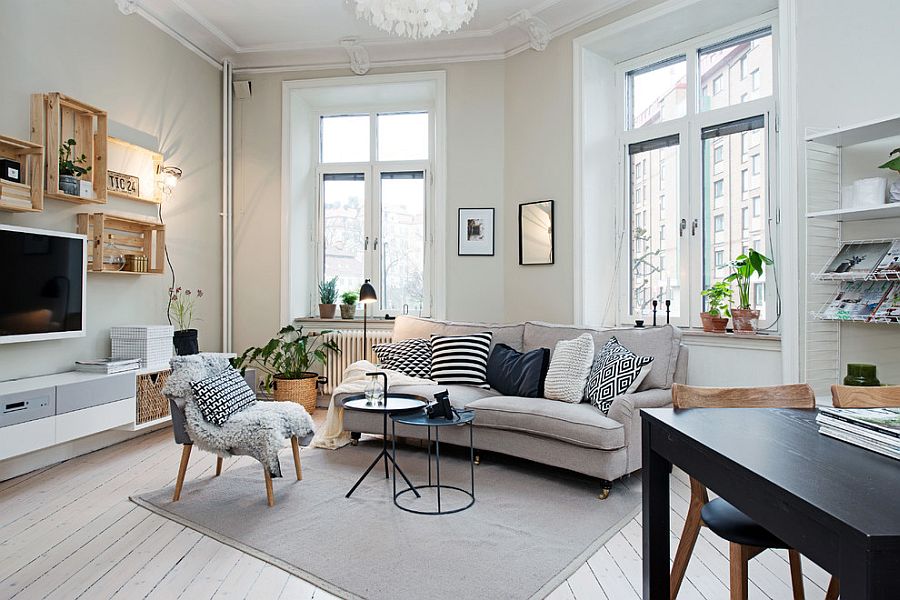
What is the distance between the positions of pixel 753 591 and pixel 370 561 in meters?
1.42

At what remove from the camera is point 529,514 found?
2.83 m

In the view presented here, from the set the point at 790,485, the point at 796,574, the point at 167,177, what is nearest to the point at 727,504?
the point at 796,574

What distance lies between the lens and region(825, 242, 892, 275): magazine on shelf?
2.84 meters

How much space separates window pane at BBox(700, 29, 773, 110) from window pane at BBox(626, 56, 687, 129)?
15cm

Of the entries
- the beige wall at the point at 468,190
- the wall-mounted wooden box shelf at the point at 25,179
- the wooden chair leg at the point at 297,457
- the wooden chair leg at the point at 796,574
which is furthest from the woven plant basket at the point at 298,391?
the wooden chair leg at the point at 796,574

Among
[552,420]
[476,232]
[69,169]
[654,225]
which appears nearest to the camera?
[552,420]

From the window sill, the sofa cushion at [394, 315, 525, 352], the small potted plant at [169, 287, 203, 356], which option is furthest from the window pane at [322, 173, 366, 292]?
the window sill

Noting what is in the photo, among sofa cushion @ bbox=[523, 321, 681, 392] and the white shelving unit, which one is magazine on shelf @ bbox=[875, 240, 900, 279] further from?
sofa cushion @ bbox=[523, 321, 681, 392]

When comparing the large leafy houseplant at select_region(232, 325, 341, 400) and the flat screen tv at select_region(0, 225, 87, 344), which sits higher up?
the flat screen tv at select_region(0, 225, 87, 344)

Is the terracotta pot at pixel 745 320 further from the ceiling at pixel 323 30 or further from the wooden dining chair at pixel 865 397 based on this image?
the ceiling at pixel 323 30

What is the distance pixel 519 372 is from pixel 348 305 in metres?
2.20

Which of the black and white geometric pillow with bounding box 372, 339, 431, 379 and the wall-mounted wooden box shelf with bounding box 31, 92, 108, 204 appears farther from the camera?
the black and white geometric pillow with bounding box 372, 339, 431, 379

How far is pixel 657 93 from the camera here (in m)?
4.52

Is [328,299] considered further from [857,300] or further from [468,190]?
[857,300]
